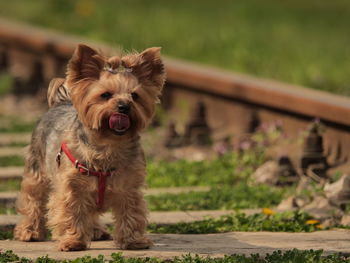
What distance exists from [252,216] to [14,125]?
5607mm

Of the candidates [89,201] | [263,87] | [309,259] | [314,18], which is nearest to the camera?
[309,259]

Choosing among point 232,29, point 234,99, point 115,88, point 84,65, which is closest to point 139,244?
point 115,88

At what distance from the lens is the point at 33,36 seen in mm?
17594

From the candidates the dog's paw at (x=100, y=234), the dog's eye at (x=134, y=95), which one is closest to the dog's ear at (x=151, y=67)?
the dog's eye at (x=134, y=95)

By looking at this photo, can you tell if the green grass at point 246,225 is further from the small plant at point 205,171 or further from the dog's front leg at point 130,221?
the small plant at point 205,171

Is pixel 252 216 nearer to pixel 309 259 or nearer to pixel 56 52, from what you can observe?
pixel 309 259

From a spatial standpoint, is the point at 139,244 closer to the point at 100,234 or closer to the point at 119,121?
the point at 100,234

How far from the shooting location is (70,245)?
25.2 feet

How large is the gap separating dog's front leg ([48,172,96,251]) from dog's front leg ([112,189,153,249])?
182mm

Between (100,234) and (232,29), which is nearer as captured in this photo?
(100,234)

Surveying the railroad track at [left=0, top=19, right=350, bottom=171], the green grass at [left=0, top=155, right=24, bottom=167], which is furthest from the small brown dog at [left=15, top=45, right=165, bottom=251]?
the green grass at [left=0, top=155, right=24, bottom=167]

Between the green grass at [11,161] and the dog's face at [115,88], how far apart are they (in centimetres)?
426

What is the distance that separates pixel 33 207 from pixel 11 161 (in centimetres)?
347

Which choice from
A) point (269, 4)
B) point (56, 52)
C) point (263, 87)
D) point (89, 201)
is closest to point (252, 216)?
point (89, 201)
